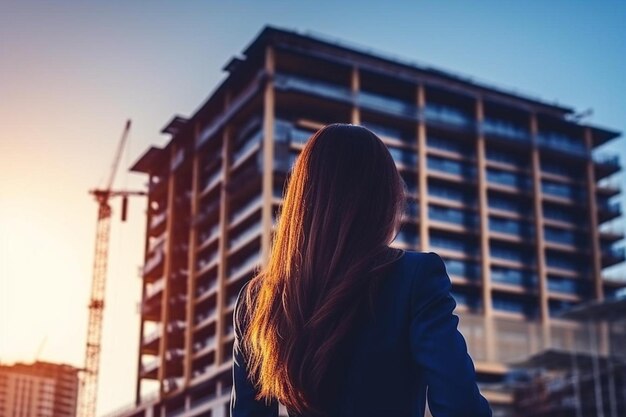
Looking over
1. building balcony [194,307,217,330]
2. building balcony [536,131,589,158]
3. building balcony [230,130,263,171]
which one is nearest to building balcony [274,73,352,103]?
building balcony [230,130,263,171]

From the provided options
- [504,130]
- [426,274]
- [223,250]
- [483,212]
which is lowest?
[426,274]

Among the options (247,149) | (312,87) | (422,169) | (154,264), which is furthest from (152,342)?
(312,87)

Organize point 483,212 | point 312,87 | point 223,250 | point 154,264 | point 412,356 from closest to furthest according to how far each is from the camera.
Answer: point 412,356 < point 312,87 < point 223,250 < point 483,212 < point 154,264

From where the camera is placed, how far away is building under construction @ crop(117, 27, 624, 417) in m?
57.6

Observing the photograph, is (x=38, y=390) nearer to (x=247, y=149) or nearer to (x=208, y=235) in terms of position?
(x=247, y=149)

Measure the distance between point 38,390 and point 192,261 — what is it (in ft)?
168

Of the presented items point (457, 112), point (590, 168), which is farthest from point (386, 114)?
point (590, 168)

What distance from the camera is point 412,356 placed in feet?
6.59

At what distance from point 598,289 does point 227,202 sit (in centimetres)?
2443

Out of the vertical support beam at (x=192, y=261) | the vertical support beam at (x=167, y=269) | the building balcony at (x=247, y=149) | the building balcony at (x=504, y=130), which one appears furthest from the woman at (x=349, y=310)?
the vertical support beam at (x=167, y=269)

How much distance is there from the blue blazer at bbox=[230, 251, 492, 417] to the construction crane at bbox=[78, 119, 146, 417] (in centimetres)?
6886

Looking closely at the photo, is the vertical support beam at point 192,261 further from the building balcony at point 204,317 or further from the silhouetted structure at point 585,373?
the silhouetted structure at point 585,373

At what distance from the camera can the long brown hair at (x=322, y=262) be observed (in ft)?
6.82

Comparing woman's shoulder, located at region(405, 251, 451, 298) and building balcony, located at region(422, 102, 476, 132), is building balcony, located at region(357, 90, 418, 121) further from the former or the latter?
woman's shoulder, located at region(405, 251, 451, 298)
